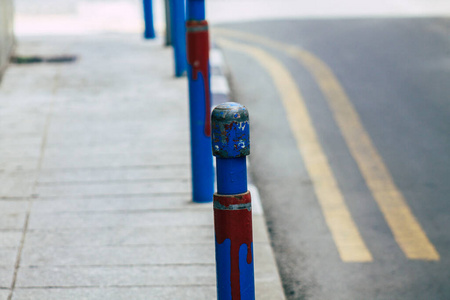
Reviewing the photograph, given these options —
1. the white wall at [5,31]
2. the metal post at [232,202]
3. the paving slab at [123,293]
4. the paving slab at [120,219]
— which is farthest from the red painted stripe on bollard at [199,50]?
the white wall at [5,31]

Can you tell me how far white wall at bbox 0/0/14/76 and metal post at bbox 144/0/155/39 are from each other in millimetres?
2170

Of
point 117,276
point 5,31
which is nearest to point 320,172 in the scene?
point 117,276

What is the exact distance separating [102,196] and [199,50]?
1.18 m

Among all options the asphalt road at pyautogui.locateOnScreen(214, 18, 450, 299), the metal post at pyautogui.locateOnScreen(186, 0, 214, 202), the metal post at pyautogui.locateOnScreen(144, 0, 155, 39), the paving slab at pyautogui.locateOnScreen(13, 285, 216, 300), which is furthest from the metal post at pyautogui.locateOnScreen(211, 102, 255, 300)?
the metal post at pyautogui.locateOnScreen(144, 0, 155, 39)

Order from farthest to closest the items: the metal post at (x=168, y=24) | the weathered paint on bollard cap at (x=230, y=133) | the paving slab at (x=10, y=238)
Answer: the metal post at (x=168, y=24), the paving slab at (x=10, y=238), the weathered paint on bollard cap at (x=230, y=133)

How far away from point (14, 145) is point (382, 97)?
13.1 ft

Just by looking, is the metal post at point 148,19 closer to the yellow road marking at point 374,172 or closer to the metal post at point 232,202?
the yellow road marking at point 374,172

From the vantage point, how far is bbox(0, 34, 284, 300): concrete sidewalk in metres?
3.26

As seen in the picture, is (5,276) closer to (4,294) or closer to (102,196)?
(4,294)

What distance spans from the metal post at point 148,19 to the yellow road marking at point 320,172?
7.44 ft

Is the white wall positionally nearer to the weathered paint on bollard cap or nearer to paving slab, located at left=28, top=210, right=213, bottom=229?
paving slab, located at left=28, top=210, right=213, bottom=229

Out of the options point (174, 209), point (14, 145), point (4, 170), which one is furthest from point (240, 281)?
point (14, 145)

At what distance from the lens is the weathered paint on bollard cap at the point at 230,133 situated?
2215 millimetres

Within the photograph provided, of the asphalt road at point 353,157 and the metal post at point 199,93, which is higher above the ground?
the metal post at point 199,93
